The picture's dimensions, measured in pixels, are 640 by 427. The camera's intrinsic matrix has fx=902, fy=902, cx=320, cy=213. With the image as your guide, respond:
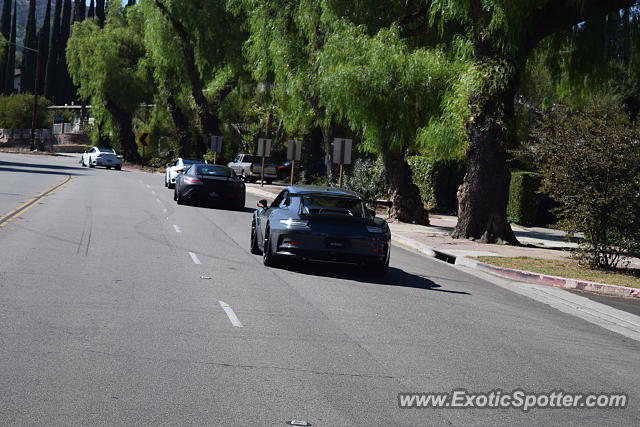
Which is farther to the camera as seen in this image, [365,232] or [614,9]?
[614,9]

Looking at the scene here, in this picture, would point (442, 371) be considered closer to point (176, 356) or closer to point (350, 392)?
point (350, 392)

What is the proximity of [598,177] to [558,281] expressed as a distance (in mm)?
2521

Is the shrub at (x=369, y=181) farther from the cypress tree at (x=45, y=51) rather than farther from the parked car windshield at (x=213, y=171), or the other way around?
the cypress tree at (x=45, y=51)

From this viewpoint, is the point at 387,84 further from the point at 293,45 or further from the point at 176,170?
the point at 176,170

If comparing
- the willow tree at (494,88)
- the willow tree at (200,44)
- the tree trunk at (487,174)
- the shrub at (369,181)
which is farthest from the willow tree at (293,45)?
the willow tree at (200,44)

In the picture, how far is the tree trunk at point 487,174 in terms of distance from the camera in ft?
75.2

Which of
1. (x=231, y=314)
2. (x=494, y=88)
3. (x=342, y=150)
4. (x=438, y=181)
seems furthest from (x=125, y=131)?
(x=231, y=314)

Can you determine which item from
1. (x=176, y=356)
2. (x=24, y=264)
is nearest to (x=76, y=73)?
(x=24, y=264)

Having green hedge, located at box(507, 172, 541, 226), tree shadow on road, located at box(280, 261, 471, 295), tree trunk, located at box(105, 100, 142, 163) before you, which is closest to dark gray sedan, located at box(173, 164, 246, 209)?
green hedge, located at box(507, 172, 541, 226)

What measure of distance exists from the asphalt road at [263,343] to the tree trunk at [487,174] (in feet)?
24.1

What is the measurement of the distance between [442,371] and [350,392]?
128 centimetres

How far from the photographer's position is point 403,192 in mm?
29906

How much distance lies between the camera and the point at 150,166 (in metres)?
70.2

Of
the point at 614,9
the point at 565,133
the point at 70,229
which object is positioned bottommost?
the point at 70,229
